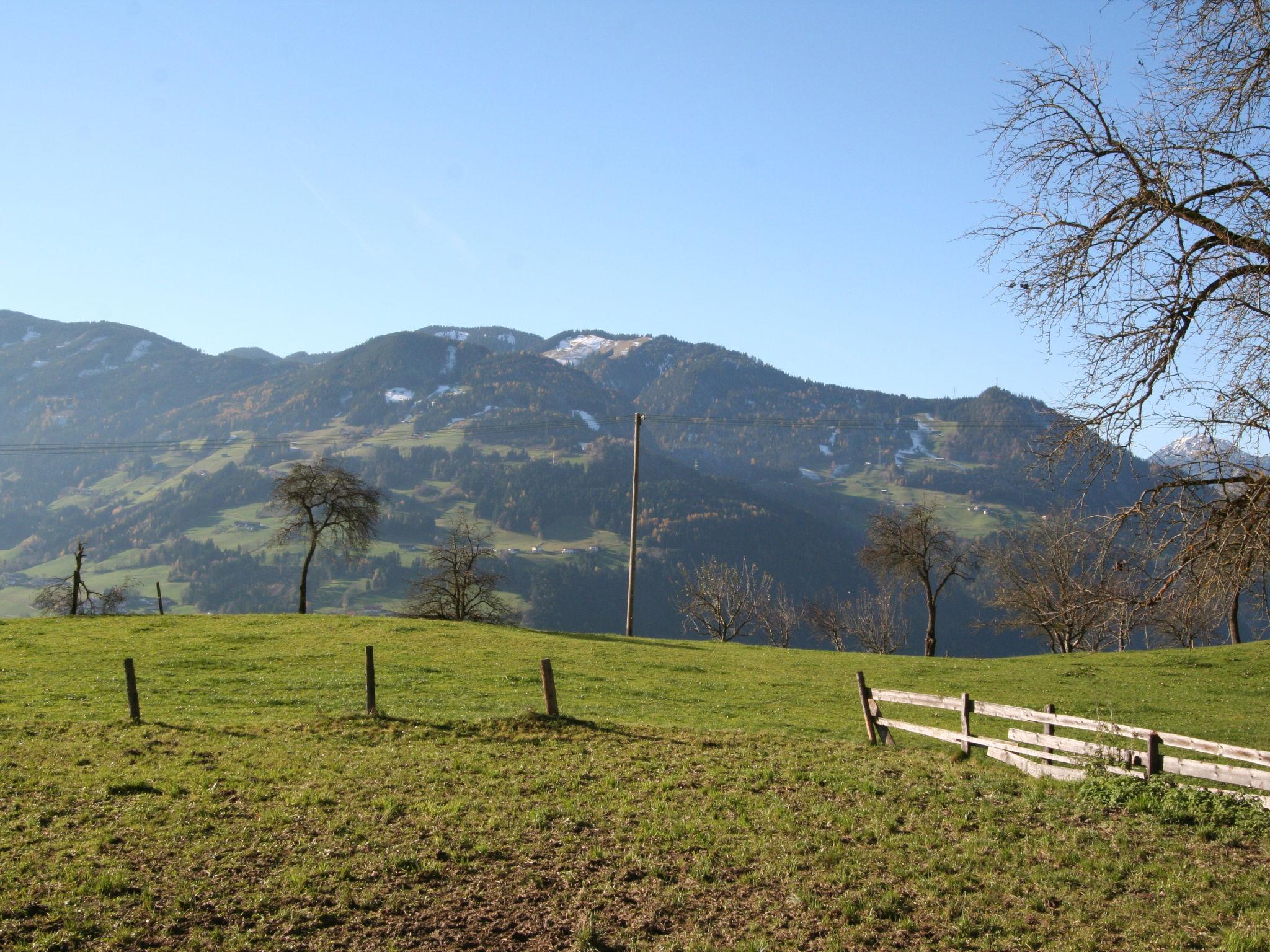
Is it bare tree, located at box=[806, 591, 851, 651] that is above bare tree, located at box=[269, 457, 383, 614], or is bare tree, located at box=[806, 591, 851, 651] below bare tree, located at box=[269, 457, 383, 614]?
below

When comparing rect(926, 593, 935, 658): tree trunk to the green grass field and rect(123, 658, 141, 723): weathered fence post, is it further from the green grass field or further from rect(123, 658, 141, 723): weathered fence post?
rect(123, 658, 141, 723): weathered fence post

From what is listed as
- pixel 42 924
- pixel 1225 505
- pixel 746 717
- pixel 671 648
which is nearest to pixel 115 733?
pixel 42 924

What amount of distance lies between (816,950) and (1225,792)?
25.5ft

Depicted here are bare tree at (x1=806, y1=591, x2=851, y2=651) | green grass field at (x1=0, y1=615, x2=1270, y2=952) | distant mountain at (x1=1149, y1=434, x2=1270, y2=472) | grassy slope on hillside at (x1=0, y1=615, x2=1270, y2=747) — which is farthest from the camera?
bare tree at (x1=806, y1=591, x2=851, y2=651)

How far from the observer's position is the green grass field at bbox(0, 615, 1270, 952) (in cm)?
973

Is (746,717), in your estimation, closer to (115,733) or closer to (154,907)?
(115,733)

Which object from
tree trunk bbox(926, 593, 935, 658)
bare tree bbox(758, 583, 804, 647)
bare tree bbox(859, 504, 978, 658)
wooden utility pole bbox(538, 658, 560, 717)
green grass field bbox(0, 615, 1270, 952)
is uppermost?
bare tree bbox(859, 504, 978, 658)

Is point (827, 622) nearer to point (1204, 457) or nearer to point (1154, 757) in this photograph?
point (1154, 757)

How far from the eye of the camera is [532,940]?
965 cm

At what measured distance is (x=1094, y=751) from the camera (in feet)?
47.2

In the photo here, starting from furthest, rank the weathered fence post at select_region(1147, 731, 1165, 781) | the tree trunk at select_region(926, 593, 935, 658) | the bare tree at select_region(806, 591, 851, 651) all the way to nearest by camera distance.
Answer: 1. the bare tree at select_region(806, 591, 851, 651)
2. the tree trunk at select_region(926, 593, 935, 658)
3. the weathered fence post at select_region(1147, 731, 1165, 781)

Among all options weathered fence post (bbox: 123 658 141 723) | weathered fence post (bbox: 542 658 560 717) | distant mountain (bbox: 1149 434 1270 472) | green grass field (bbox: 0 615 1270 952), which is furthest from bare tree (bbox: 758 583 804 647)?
distant mountain (bbox: 1149 434 1270 472)

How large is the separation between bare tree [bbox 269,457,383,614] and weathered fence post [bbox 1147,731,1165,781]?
5024cm

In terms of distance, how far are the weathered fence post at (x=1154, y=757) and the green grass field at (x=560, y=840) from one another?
2.65 ft
